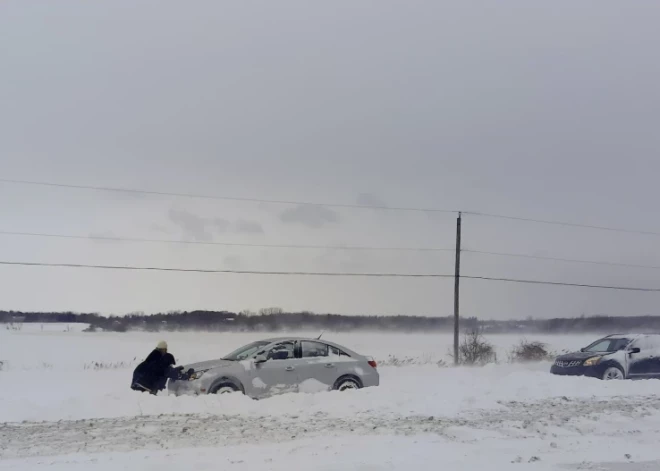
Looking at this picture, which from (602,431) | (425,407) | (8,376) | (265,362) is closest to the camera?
(602,431)

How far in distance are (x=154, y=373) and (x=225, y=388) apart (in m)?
1.59

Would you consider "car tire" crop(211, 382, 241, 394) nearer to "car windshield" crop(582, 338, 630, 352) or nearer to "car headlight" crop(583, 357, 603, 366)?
"car headlight" crop(583, 357, 603, 366)

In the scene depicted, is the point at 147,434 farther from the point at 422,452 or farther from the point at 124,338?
the point at 124,338

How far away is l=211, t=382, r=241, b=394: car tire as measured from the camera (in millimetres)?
14102

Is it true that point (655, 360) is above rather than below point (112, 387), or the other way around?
above

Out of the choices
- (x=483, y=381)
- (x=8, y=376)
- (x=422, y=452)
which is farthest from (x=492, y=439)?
(x=8, y=376)

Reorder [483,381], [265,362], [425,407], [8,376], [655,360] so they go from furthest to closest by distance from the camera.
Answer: [8,376] → [655,360] → [483,381] → [265,362] → [425,407]

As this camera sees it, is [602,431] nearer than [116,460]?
No

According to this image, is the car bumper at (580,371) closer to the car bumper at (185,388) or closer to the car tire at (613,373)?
the car tire at (613,373)

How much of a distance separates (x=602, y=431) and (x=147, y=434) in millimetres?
7626

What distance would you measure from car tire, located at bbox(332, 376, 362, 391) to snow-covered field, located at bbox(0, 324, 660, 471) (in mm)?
703

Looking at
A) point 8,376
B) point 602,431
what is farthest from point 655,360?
point 8,376

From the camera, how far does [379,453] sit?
944 cm

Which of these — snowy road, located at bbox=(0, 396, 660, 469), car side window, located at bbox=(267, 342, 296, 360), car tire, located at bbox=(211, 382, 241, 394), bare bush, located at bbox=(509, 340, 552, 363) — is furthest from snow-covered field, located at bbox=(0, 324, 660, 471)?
bare bush, located at bbox=(509, 340, 552, 363)
